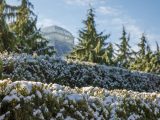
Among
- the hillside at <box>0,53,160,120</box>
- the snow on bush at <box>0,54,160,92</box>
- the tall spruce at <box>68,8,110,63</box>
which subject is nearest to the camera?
the hillside at <box>0,53,160,120</box>

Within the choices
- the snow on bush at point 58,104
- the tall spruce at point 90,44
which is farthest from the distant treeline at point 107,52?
the snow on bush at point 58,104

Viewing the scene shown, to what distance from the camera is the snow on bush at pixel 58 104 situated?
707cm

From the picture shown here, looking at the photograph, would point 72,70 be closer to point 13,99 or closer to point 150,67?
point 13,99

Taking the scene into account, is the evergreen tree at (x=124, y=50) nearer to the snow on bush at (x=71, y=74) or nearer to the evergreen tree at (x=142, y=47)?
the evergreen tree at (x=142, y=47)

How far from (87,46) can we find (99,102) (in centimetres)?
3659

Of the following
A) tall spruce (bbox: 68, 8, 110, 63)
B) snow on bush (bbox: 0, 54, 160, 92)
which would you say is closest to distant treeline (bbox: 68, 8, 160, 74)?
tall spruce (bbox: 68, 8, 110, 63)

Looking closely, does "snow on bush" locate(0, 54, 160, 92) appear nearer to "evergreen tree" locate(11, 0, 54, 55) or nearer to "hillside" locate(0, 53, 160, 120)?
"hillside" locate(0, 53, 160, 120)

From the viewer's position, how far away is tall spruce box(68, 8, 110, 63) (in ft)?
142

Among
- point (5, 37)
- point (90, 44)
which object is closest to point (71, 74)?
point (5, 37)

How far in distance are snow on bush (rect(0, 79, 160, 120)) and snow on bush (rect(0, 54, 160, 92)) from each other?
6.73 metres

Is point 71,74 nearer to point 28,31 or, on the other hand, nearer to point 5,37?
point 5,37

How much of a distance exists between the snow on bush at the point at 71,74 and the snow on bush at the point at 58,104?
673 centimetres

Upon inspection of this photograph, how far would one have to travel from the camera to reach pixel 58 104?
7.91 m

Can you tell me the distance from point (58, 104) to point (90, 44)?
38.4 meters
